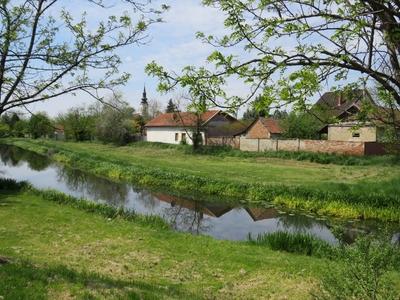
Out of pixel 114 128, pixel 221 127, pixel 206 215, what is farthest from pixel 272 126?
pixel 206 215

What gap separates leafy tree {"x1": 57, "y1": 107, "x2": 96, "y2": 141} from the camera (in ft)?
267

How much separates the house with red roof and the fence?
413 centimetres

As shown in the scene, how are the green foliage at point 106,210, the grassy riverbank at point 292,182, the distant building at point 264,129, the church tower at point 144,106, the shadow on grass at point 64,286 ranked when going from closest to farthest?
the shadow on grass at point 64,286, the green foliage at point 106,210, the grassy riverbank at point 292,182, the distant building at point 264,129, the church tower at point 144,106

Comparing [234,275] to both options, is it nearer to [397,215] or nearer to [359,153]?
[397,215]

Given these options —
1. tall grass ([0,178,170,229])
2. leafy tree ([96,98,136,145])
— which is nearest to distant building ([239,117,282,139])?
leafy tree ([96,98,136,145])

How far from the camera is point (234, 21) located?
5.10 m

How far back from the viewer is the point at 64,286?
276 inches

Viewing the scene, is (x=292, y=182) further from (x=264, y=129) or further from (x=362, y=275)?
(x=264, y=129)

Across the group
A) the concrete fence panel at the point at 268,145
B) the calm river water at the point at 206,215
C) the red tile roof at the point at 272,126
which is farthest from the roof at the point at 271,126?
the calm river water at the point at 206,215

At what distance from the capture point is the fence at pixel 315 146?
128 feet

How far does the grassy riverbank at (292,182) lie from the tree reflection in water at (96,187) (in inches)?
56.8

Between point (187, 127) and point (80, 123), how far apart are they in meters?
31.3

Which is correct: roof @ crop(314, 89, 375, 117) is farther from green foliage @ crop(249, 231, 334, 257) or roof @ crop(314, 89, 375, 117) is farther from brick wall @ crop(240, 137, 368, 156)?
brick wall @ crop(240, 137, 368, 156)

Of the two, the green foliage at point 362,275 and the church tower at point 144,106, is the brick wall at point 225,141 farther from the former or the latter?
the church tower at point 144,106
